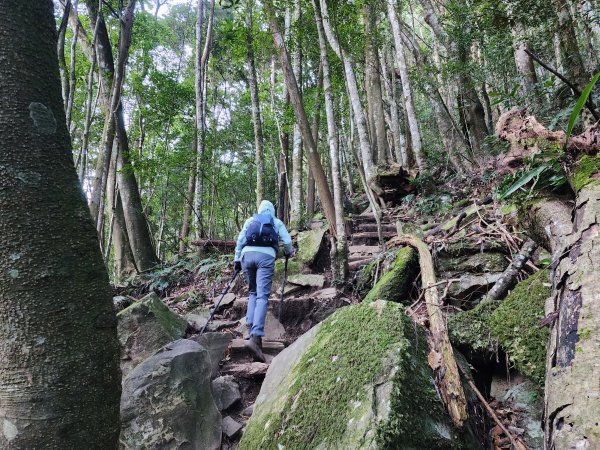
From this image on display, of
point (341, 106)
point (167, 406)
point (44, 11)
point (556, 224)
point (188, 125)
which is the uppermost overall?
point (341, 106)

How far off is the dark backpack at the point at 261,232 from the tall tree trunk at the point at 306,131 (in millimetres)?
1470

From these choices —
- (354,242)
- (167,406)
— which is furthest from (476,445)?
(354,242)

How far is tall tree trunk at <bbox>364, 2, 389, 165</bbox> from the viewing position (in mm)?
13133

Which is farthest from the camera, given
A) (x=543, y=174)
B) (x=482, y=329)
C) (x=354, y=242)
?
(x=354, y=242)

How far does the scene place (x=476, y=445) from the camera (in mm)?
1720

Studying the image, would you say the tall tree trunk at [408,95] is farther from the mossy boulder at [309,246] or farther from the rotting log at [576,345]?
the rotting log at [576,345]

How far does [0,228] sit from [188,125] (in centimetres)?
1315

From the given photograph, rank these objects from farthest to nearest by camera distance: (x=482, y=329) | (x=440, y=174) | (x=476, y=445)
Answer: (x=440, y=174) → (x=482, y=329) → (x=476, y=445)

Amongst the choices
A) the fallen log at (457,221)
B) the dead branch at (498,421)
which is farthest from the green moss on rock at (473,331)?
the fallen log at (457,221)

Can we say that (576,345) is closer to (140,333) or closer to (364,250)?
(140,333)

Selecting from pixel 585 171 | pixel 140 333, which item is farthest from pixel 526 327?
pixel 140 333

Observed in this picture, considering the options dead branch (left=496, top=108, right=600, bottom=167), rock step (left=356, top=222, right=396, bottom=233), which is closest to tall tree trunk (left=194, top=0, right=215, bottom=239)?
rock step (left=356, top=222, right=396, bottom=233)

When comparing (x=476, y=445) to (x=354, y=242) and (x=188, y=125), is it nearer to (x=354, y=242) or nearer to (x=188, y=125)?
(x=354, y=242)

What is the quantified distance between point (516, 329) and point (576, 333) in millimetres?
942
